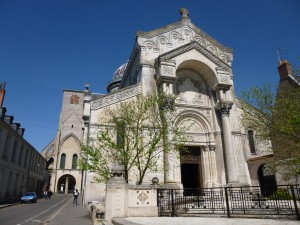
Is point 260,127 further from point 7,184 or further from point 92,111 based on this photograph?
point 7,184

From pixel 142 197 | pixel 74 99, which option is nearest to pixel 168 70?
pixel 142 197

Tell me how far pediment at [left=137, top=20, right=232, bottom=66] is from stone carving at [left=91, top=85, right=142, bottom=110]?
4.32 meters

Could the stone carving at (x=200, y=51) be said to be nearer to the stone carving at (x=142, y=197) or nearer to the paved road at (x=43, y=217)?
the stone carving at (x=142, y=197)

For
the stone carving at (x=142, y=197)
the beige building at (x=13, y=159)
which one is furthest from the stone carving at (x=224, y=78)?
the beige building at (x=13, y=159)

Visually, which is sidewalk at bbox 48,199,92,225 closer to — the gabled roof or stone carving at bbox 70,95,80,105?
the gabled roof

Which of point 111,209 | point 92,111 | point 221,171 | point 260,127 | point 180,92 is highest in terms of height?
point 180,92

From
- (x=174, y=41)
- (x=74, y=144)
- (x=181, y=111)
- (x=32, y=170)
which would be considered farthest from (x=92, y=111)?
(x=74, y=144)

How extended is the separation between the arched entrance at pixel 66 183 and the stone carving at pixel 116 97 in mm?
37928

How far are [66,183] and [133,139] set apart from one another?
42.9 metres

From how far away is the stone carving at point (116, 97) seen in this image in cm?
1862

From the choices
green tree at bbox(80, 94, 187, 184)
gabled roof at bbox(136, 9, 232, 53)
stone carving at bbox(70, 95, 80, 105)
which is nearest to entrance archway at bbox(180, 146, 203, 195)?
green tree at bbox(80, 94, 187, 184)

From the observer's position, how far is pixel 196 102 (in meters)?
21.9

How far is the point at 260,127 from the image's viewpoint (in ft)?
44.0

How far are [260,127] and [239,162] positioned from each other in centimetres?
767
